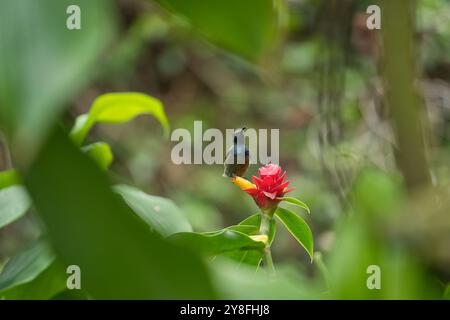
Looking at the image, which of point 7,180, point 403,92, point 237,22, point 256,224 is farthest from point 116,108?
point 237,22

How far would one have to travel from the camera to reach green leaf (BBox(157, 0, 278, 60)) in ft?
0.75

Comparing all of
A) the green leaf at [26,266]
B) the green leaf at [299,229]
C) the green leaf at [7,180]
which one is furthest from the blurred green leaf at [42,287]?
the green leaf at [299,229]

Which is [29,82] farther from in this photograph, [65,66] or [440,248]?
[440,248]

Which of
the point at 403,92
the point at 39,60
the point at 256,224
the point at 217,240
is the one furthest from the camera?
the point at 256,224

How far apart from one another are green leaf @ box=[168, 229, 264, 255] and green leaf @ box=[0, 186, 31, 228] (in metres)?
0.23

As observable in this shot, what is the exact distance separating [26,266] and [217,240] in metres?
0.23

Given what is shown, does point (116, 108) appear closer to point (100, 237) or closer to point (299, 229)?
point (299, 229)

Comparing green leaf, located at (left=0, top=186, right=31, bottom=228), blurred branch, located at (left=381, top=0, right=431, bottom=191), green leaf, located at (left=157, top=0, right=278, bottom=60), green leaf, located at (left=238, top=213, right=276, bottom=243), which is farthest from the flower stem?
green leaf, located at (left=157, top=0, right=278, bottom=60)

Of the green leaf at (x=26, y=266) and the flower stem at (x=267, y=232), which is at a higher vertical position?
the flower stem at (x=267, y=232)

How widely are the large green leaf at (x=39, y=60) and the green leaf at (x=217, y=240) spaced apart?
1.14ft

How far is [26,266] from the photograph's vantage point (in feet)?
2.20

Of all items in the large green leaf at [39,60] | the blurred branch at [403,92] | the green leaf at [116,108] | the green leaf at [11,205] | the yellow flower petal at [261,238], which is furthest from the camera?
the green leaf at [116,108]

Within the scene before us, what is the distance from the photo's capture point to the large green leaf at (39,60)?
164 mm

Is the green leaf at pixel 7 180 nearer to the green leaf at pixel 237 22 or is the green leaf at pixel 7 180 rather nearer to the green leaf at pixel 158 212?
the green leaf at pixel 158 212
